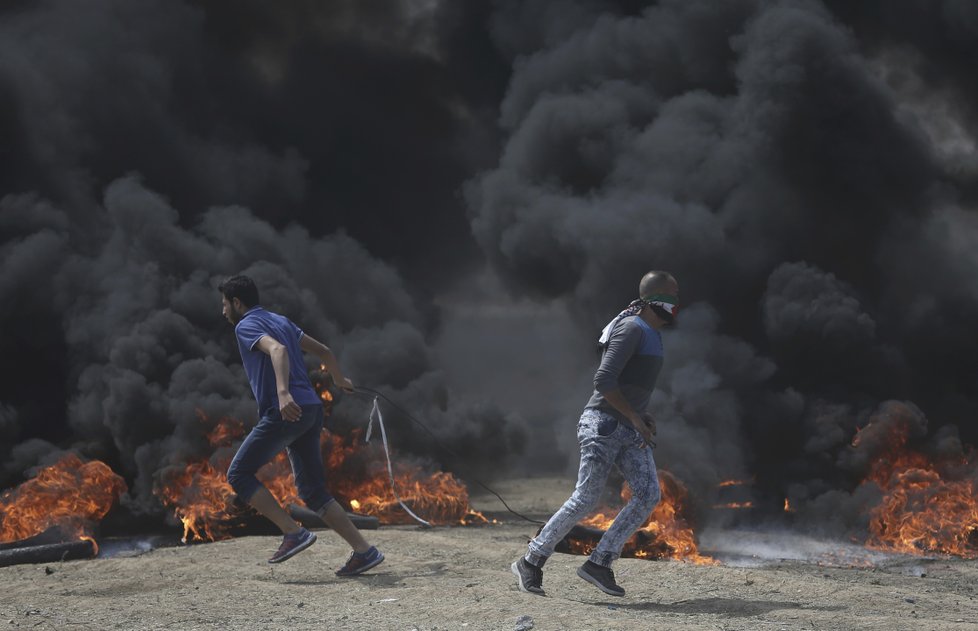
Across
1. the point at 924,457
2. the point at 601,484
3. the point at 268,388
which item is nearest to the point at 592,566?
the point at 601,484

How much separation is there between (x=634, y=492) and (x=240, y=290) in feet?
10.8

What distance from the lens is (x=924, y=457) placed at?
50.2 feet

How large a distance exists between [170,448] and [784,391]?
10605 mm

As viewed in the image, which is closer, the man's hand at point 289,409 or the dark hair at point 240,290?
the man's hand at point 289,409

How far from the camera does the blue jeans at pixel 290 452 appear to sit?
728cm

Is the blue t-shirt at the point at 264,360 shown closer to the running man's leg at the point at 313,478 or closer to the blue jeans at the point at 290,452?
the blue jeans at the point at 290,452

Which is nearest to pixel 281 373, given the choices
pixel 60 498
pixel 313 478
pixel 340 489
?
pixel 313 478

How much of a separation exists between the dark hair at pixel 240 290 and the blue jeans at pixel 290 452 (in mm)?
891

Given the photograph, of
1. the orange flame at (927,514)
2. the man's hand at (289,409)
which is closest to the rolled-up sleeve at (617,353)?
the man's hand at (289,409)

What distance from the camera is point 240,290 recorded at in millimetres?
A: 7480

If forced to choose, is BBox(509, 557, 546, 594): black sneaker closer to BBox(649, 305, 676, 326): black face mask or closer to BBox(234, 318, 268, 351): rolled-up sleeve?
BBox(649, 305, 676, 326): black face mask

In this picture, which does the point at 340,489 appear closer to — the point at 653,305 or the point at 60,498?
the point at 60,498

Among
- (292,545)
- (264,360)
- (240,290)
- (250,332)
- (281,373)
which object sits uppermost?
(240,290)

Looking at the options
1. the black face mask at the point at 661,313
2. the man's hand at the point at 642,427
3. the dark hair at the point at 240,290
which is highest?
the dark hair at the point at 240,290
